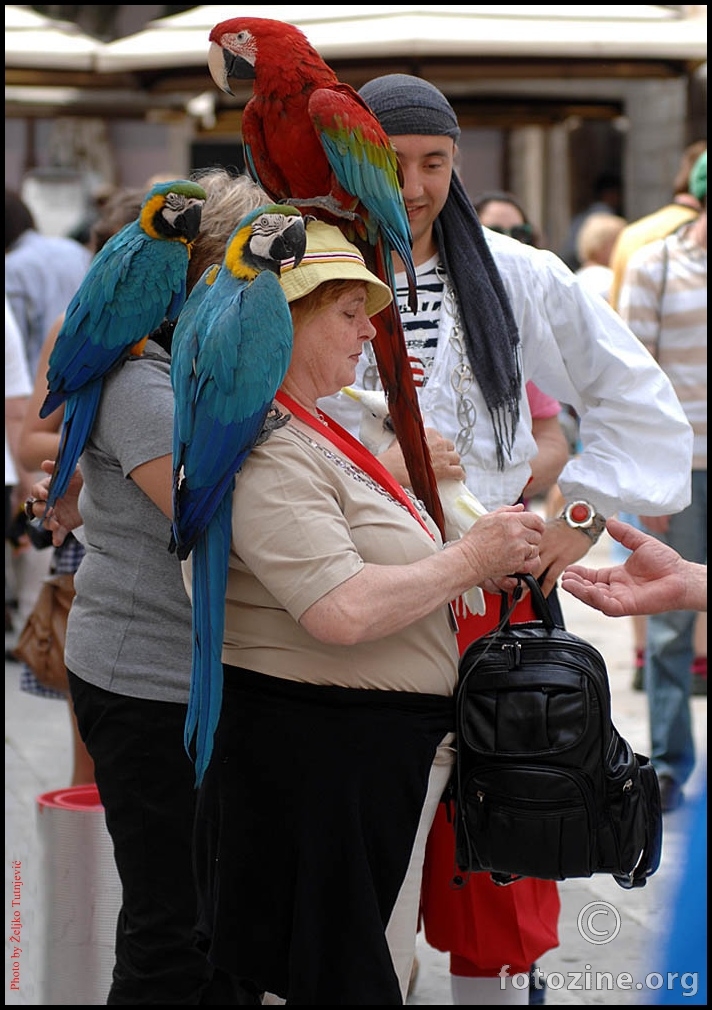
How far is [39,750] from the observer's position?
516cm

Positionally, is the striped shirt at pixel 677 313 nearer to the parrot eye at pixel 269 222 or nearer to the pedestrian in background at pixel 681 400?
the pedestrian in background at pixel 681 400

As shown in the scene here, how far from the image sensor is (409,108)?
2.54m

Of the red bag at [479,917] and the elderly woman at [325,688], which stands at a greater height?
the elderly woman at [325,688]

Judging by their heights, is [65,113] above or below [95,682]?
above

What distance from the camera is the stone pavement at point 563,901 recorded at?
298 cm

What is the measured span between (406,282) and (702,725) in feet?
10.8

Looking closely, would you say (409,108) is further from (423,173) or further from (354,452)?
(354,452)

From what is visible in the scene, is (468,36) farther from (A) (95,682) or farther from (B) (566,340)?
(A) (95,682)

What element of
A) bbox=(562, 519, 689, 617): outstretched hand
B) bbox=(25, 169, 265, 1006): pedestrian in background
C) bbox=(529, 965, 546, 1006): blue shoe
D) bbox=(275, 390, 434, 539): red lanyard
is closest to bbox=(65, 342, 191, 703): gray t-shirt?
bbox=(25, 169, 265, 1006): pedestrian in background

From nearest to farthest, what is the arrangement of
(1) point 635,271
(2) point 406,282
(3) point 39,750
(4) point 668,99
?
(2) point 406,282, (1) point 635,271, (3) point 39,750, (4) point 668,99

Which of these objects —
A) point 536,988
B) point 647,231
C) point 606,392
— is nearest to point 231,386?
point 606,392

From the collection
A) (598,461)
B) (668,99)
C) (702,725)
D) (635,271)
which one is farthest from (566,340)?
(668,99)

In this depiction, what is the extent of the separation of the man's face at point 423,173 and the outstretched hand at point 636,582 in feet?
2.26

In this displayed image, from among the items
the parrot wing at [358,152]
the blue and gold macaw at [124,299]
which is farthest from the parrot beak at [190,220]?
the parrot wing at [358,152]
